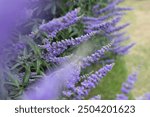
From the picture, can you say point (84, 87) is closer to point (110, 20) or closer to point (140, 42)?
point (110, 20)

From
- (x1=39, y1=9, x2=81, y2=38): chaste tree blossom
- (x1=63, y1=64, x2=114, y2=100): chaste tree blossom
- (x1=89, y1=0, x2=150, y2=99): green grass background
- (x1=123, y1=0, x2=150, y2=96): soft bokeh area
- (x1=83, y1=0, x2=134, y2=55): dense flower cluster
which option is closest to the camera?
(x1=63, y1=64, x2=114, y2=100): chaste tree blossom

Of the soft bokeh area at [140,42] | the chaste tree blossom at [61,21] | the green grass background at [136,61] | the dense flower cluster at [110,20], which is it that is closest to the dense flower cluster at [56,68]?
the chaste tree blossom at [61,21]

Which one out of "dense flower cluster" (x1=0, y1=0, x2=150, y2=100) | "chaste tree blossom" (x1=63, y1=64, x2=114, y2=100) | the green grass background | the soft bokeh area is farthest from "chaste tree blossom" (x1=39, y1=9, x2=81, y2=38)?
the soft bokeh area

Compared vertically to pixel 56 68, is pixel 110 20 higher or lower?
higher

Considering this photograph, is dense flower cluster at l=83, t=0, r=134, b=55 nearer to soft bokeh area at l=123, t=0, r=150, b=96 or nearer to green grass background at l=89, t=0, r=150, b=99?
green grass background at l=89, t=0, r=150, b=99

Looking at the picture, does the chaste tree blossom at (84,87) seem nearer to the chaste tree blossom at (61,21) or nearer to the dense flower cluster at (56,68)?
the dense flower cluster at (56,68)

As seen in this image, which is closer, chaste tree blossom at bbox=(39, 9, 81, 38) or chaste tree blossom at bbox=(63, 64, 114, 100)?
chaste tree blossom at bbox=(63, 64, 114, 100)

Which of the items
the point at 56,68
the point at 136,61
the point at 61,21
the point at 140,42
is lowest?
the point at 136,61

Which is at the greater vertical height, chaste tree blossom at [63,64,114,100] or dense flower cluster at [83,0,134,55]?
dense flower cluster at [83,0,134,55]

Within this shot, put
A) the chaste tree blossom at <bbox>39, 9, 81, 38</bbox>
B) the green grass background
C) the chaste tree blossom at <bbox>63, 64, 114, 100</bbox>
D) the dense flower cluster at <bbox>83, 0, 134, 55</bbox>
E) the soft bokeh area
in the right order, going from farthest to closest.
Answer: the soft bokeh area
the green grass background
the dense flower cluster at <bbox>83, 0, 134, 55</bbox>
the chaste tree blossom at <bbox>39, 9, 81, 38</bbox>
the chaste tree blossom at <bbox>63, 64, 114, 100</bbox>

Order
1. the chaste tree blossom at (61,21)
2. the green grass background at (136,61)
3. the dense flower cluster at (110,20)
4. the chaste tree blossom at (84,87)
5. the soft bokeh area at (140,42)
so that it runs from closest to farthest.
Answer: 1. the chaste tree blossom at (84,87)
2. the chaste tree blossom at (61,21)
3. the dense flower cluster at (110,20)
4. the green grass background at (136,61)
5. the soft bokeh area at (140,42)

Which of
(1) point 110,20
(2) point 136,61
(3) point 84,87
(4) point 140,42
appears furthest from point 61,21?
(4) point 140,42
